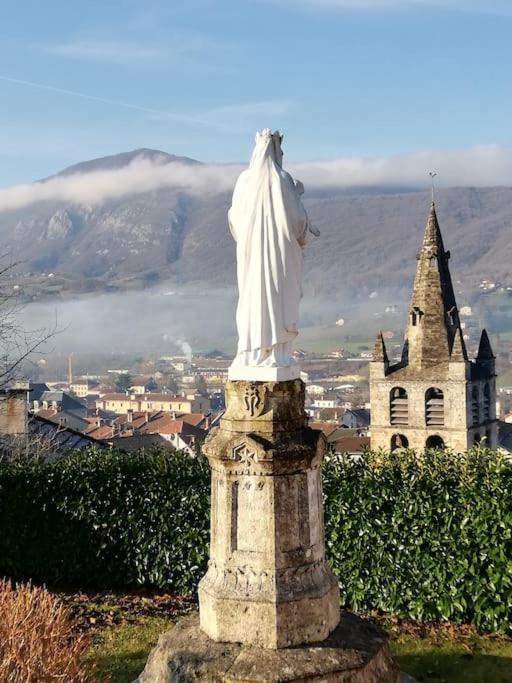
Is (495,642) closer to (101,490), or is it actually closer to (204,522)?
(204,522)

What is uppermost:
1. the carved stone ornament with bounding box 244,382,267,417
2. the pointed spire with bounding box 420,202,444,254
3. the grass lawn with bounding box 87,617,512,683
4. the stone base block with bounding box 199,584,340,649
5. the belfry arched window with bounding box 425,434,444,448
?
the pointed spire with bounding box 420,202,444,254

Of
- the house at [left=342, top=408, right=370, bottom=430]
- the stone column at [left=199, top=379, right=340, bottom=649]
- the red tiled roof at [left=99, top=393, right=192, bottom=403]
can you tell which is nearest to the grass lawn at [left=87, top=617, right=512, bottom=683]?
the stone column at [left=199, top=379, right=340, bottom=649]

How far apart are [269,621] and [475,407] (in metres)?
36.5

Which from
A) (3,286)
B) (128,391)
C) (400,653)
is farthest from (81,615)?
(128,391)

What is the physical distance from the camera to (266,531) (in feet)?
20.2

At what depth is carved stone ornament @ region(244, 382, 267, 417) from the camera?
6305 mm

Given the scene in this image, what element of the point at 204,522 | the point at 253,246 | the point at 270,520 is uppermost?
the point at 253,246

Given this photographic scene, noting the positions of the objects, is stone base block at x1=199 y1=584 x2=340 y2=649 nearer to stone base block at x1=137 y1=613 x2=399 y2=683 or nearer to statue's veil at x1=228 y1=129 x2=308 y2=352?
stone base block at x1=137 y1=613 x2=399 y2=683

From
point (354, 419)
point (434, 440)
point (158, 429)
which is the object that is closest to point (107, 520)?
point (434, 440)

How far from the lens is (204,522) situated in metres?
10.8

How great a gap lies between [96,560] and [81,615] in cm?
122

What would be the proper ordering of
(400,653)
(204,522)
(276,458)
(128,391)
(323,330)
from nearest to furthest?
(276,458) → (400,653) → (204,522) → (128,391) → (323,330)

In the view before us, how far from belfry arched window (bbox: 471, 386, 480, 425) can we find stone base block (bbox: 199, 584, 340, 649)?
3540 cm

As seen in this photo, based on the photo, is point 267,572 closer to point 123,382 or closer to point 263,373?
point 263,373
